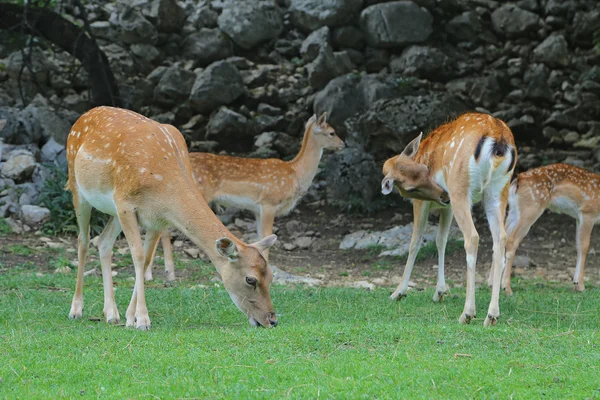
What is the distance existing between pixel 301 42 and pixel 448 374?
16.1 meters

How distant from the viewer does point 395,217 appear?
1442cm

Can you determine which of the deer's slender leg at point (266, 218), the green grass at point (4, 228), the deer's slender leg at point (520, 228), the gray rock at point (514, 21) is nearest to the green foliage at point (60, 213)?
the green grass at point (4, 228)

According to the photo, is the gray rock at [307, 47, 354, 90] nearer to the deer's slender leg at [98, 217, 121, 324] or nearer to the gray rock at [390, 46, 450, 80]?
the gray rock at [390, 46, 450, 80]

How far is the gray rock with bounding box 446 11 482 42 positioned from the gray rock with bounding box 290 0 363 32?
2.55 m

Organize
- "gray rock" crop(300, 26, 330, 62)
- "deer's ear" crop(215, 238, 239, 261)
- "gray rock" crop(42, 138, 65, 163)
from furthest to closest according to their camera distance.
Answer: "gray rock" crop(300, 26, 330, 62)
"gray rock" crop(42, 138, 65, 163)
"deer's ear" crop(215, 238, 239, 261)

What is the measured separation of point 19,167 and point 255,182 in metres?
5.01

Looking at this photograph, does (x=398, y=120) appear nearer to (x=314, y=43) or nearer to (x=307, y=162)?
(x=307, y=162)

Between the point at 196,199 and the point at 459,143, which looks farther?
the point at 459,143

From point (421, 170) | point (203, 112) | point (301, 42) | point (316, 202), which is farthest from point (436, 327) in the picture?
point (301, 42)

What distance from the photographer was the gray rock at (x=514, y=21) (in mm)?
20328

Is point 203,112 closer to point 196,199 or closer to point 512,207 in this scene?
point 512,207

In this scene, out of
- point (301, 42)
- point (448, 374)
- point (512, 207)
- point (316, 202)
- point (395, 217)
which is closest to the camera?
point (448, 374)

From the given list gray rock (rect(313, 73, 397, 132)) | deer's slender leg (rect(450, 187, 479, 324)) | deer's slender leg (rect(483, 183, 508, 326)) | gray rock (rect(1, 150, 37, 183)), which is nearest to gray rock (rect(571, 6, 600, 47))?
gray rock (rect(313, 73, 397, 132))

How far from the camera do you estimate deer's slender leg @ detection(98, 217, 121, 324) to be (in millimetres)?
7070
